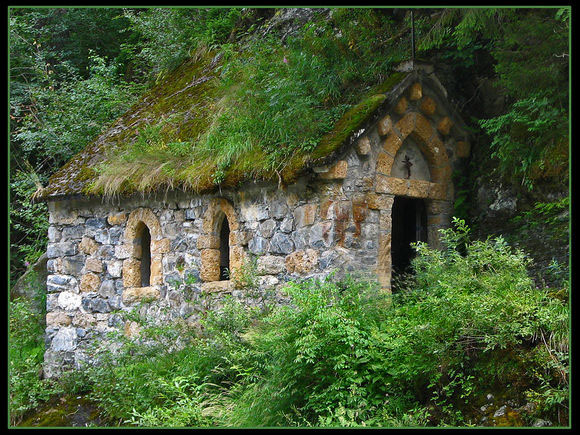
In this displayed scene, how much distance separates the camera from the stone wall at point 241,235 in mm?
8898

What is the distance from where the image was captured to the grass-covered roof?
901 cm

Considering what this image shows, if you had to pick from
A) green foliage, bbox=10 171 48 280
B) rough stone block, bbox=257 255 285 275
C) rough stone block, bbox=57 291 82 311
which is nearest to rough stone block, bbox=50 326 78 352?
rough stone block, bbox=57 291 82 311

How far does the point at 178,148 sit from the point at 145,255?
6.15 feet

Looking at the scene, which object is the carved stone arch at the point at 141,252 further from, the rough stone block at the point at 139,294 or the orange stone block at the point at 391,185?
the orange stone block at the point at 391,185

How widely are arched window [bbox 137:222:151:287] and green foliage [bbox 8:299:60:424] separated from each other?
198cm

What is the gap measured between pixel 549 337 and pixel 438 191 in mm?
3714

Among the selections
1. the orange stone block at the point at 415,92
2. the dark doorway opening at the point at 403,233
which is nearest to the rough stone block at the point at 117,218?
the dark doorway opening at the point at 403,233

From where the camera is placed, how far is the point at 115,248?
11.5m

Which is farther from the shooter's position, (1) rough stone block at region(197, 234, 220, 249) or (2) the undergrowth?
(1) rough stone block at region(197, 234, 220, 249)

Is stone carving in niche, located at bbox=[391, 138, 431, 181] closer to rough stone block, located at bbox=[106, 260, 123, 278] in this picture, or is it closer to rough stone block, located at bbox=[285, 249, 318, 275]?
rough stone block, located at bbox=[285, 249, 318, 275]

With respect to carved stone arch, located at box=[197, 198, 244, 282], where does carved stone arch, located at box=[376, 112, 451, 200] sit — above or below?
above

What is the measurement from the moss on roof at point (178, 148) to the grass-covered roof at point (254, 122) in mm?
18

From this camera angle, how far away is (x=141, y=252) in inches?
446

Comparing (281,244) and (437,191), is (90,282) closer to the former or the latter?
(281,244)
